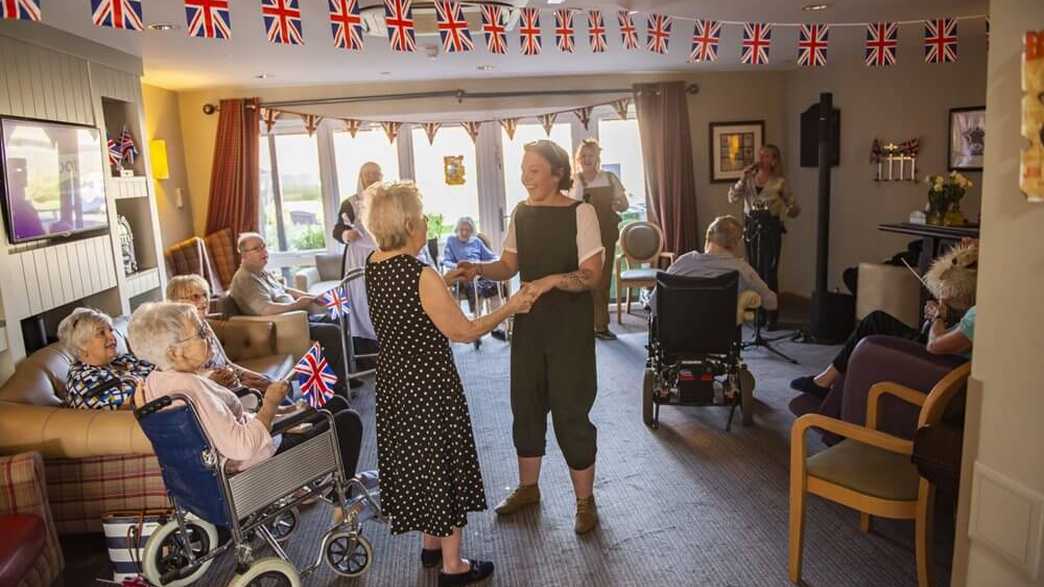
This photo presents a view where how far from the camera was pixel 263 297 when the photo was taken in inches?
177

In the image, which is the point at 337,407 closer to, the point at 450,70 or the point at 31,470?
the point at 31,470

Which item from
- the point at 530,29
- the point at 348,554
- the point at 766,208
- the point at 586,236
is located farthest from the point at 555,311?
the point at 766,208

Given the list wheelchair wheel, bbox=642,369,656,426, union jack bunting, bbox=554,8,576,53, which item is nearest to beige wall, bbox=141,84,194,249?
union jack bunting, bbox=554,8,576,53

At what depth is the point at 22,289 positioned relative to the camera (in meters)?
3.60

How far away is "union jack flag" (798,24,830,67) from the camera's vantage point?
4559mm

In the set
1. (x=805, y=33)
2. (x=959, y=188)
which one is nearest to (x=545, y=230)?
(x=805, y=33)

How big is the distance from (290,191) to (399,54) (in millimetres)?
2432

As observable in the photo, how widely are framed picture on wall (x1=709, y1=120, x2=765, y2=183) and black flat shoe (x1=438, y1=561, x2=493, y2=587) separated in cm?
572

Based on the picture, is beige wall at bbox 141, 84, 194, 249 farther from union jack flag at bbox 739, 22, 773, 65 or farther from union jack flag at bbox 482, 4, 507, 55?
union jack flag at bbox 739, 22, 773, 65

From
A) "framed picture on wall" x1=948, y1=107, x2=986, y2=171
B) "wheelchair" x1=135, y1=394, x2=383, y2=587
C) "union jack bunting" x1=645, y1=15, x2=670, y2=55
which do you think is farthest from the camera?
"framed picture on wall" x1=948, y1=107, x2=986, y2=171

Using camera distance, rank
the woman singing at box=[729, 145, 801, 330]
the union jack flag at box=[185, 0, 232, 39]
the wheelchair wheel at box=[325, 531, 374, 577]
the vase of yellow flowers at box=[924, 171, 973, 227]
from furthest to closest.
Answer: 1. the woman singing at box=[729, 145, 801, 330]
2. the vase of yellow flowers at box=[924, 171, 973, 227]
3. the union jack flag at box=[185, 0, 232, 39]
4. the wheelchair wheel at box=[325, 531, 374, 577]

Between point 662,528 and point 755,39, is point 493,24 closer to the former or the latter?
point 755,39

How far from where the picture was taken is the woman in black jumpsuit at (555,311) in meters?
2.64

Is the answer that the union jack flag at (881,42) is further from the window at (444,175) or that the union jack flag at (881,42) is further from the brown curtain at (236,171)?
the brown curtain at (236,171)
